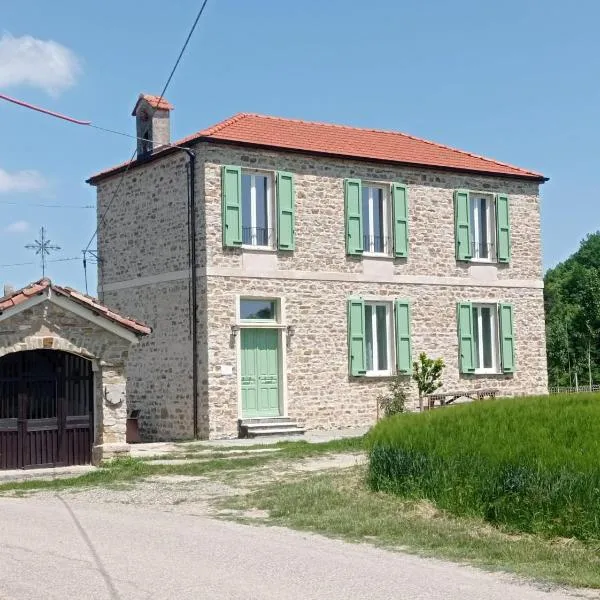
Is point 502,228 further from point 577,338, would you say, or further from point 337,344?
point 577,338

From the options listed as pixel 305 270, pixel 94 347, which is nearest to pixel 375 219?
pixel 305 270

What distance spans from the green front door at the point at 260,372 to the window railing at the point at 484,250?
599 cm

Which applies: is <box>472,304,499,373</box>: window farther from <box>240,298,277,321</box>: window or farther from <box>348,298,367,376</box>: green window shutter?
<box>240,298,277,321</box>: window

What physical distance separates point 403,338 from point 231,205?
16.8 ft

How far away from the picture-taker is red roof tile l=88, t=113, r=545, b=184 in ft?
68.6

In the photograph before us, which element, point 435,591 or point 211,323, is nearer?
point 435,591

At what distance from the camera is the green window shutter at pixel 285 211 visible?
20.8 meters

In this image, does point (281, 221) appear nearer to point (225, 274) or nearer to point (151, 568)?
point (225, 274)

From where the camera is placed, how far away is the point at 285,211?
68.4 feet

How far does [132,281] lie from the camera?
72.8 feet

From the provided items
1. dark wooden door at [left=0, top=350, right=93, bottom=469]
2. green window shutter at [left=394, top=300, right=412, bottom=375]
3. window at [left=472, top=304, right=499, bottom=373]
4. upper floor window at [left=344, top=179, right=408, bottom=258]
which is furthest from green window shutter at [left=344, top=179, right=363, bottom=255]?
dark wooden door at [left=0, top=350, right=93, bottom=469]

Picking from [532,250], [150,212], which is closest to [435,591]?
[150,212]

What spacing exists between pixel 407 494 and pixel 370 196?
41.4 ft

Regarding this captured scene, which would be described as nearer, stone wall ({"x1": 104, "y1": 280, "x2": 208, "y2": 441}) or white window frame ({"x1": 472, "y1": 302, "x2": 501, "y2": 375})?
stone wall ({"x1": 104, "y1": 280, "x2": 208, "y2": 441})
